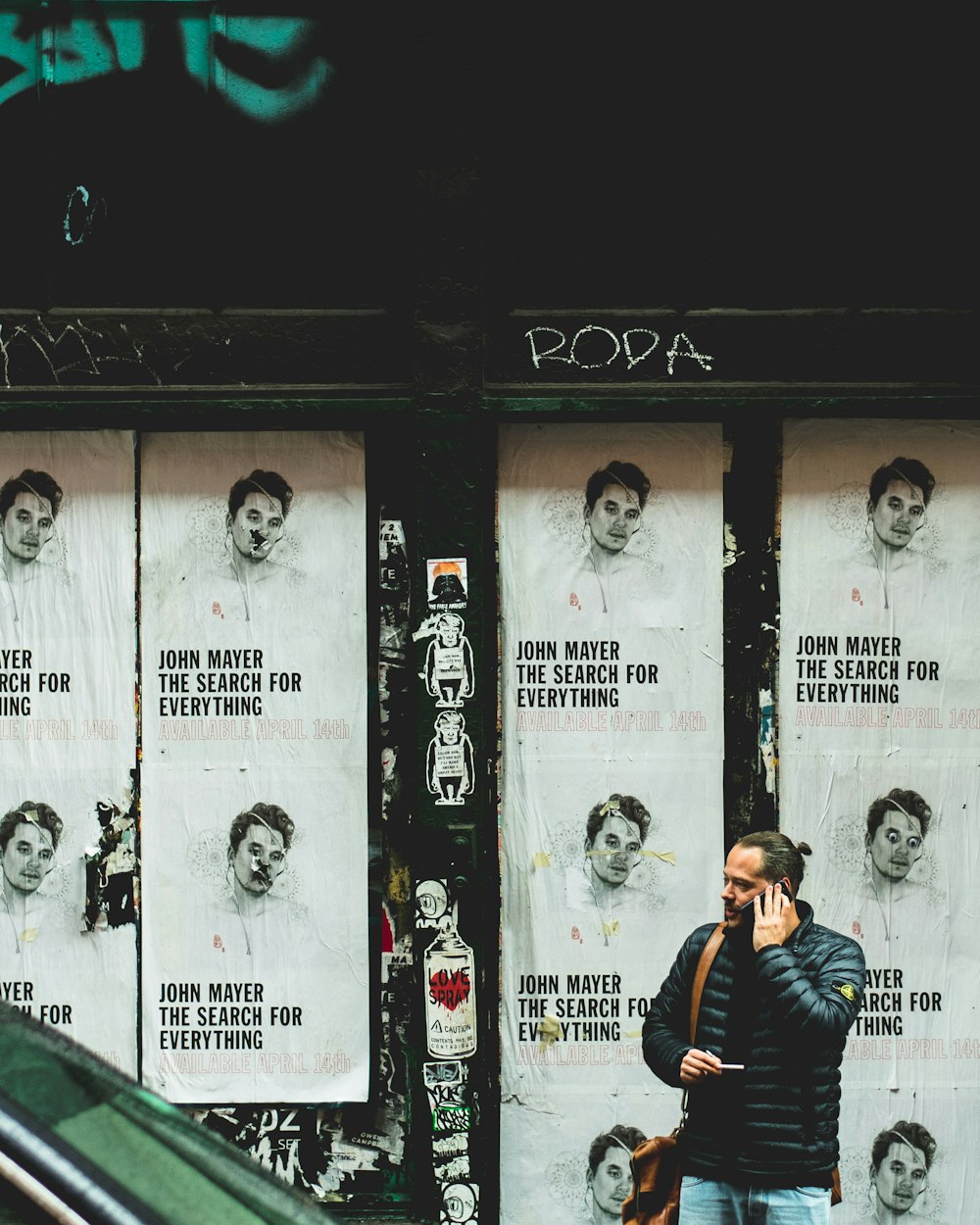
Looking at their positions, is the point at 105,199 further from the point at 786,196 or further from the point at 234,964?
the point at 234,964

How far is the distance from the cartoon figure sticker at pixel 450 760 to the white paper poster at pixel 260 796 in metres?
0.35

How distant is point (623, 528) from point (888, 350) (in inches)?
54.3

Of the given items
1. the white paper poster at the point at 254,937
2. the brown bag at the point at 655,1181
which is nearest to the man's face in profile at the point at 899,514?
the white paper poster at the point at 254,937

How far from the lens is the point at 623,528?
6.30 metres

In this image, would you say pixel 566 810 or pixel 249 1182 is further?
pixel 566 810

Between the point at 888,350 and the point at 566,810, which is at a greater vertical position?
the point at 888,350

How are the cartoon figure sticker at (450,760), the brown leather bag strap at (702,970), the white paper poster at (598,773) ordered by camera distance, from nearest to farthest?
the brown leather bag strap at (702,970) → the cartoon figure sticker at (450,760) → the white paper poster at (598,773)

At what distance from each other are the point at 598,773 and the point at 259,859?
59.7 inches

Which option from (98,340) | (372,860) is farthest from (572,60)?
(372,860)

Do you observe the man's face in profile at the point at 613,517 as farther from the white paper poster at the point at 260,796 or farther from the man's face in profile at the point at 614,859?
the man's face in profile at the point at 614,859

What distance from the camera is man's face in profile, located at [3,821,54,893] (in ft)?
20.5

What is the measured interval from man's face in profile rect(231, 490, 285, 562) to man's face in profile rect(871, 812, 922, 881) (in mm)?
2923

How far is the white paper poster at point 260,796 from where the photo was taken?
6.20 meters

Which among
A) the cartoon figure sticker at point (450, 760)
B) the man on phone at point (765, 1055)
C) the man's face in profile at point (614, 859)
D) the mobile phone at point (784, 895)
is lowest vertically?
the man on phone at point (765, 1055)
